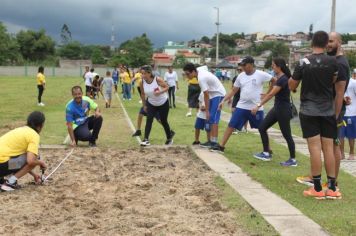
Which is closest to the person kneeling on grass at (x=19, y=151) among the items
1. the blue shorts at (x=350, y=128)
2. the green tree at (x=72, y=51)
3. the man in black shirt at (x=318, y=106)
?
the man in black shirt at (x=318, y=106)

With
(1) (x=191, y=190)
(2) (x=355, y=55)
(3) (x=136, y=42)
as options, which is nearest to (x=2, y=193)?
(1) (x=191, y=190)

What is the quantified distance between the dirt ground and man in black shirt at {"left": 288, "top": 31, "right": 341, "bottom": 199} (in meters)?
1.32

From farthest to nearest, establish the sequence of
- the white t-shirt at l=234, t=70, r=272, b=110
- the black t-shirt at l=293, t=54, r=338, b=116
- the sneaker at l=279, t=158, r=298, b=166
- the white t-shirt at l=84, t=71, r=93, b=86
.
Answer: the white t-shirt at l=84, t=71, r=93, b=86
the white t-shirt at l=234, t=70, r=272, b=110
the sneaker at l=279, t=158, r=298, b=166
the black t-shirt at l=293, t=54, r=338, b=116

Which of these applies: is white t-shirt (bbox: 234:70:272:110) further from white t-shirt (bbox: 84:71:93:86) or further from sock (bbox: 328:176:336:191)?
white t-shirt (bbox: 84:71:93:86)

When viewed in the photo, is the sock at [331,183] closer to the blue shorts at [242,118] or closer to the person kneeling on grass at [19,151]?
the blue shorts at [242,118]

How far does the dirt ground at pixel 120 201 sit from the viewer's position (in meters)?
5.36

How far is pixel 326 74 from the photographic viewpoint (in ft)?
21.3

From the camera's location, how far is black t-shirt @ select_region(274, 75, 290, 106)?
901 cm

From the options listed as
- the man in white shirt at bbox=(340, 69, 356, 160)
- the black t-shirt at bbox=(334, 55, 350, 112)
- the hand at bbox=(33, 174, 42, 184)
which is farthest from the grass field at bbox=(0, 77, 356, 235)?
the hand at bbox=(33, 174, 42, 184)

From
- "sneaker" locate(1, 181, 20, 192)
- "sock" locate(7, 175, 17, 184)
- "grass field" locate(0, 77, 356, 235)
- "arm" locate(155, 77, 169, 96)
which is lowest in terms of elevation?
"grass field" locate(0, 77, 356, 235)

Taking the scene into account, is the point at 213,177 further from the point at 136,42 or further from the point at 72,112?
the point at 136,42

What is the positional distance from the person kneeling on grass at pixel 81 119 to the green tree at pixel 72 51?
12073 centimetres

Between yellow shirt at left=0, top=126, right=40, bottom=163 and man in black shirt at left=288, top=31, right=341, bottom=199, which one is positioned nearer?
man in black shirt at left=288, top=31, right=341, bottom=199

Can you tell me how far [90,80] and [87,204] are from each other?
21.6 meters
